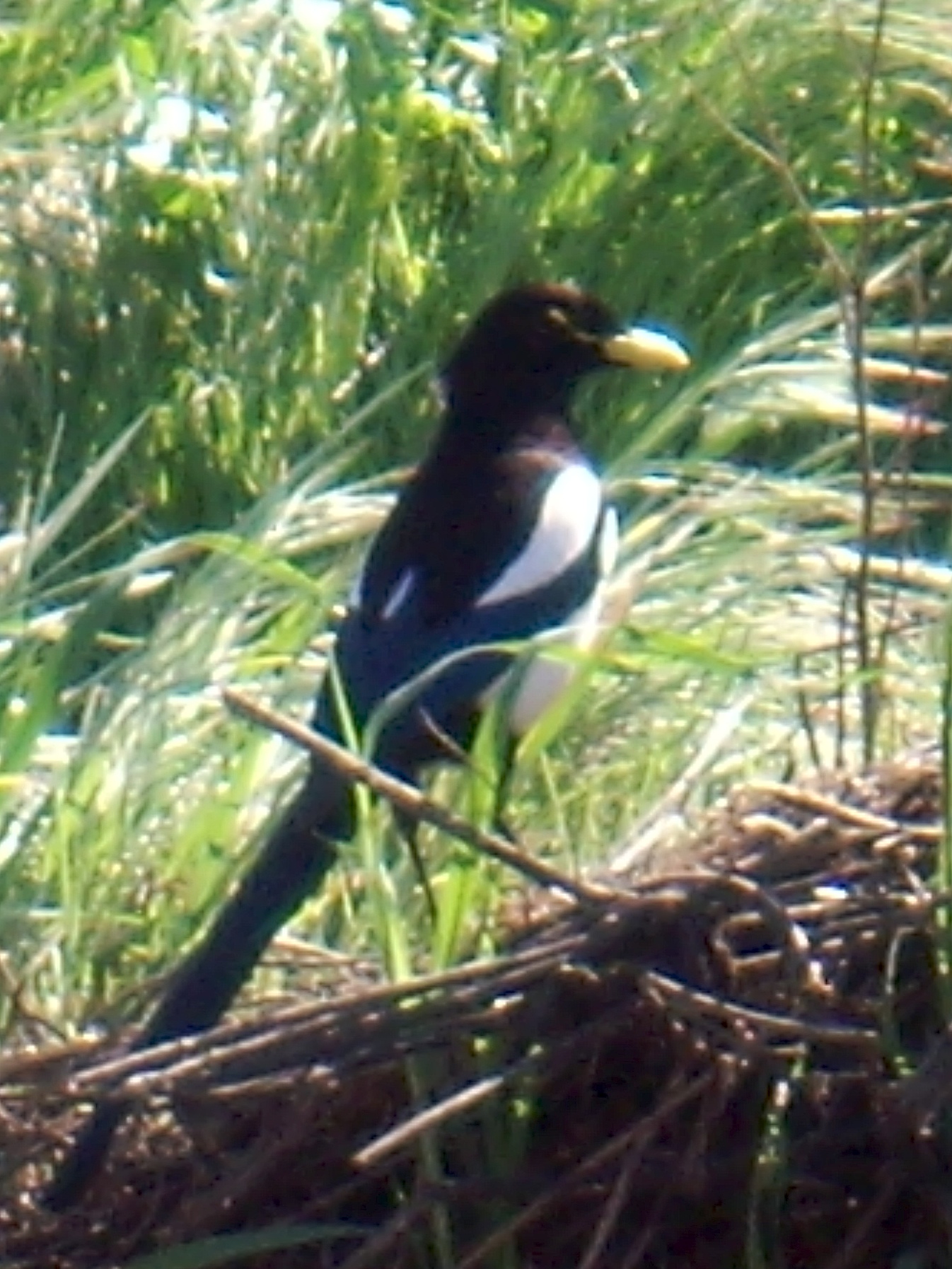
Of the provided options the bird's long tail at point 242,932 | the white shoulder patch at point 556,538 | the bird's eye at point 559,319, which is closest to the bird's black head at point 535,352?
the bird's eye at point 559,319

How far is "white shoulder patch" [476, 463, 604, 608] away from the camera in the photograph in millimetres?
4105

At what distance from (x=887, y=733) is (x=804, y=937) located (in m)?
1.14

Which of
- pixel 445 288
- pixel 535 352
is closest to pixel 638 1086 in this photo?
pixel 535 352

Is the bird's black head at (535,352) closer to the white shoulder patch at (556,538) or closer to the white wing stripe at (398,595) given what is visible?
the white shoulder patch at (556,538)

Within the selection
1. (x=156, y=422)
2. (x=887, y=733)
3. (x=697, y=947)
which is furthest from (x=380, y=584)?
(x=156, y=422)

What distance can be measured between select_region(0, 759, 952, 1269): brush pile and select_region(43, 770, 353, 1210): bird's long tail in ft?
0.27

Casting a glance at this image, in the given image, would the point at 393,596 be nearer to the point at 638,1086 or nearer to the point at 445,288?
the point at 638,1086

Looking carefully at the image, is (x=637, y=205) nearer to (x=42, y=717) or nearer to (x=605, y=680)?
(x=605, y=680)

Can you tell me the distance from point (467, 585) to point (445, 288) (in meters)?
1.74

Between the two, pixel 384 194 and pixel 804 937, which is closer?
pixel 804 937

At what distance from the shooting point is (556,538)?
4148 millimetres

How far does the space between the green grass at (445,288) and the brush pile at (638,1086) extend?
1262 millimetres

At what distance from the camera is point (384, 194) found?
575 cm

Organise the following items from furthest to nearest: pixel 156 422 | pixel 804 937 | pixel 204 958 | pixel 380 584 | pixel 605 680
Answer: pixel 156 422 → pixel 605 680 → pixel 380 584 → pixel 204 958 → pixel 804 937
